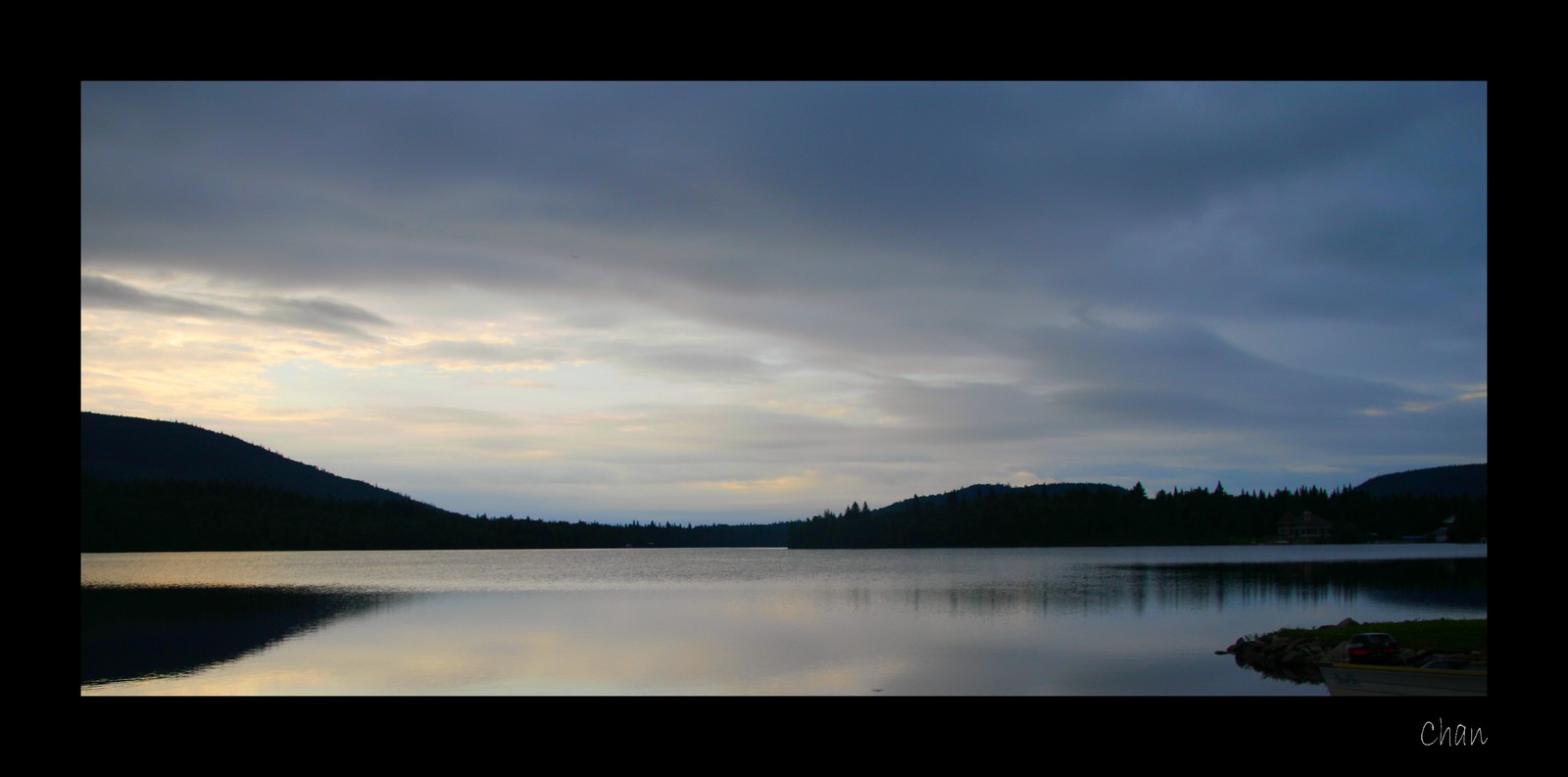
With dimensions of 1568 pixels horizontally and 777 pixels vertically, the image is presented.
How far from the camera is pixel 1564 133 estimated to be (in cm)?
732

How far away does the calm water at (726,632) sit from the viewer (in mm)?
31594

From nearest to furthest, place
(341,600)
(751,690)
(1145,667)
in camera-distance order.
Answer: (751,690)
(1145,667)
(341,600)

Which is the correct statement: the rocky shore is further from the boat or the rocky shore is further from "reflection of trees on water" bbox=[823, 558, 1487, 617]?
"reflection of trees on water" bbox=[823, 558, 1487, 617]

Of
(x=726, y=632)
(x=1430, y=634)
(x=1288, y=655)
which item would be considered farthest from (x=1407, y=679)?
(x=726, y=632)

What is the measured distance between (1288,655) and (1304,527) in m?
173

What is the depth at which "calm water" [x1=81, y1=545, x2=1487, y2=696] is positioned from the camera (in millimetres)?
31594

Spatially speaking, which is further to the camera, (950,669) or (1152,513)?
(1152,513)

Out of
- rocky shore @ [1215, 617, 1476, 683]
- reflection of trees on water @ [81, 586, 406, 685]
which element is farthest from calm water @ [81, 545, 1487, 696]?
rocky shore @ [1215, 617, 1476, 683]

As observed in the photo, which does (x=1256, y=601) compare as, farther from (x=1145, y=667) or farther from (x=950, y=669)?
(x=950, y=669)

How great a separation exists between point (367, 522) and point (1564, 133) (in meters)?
203
